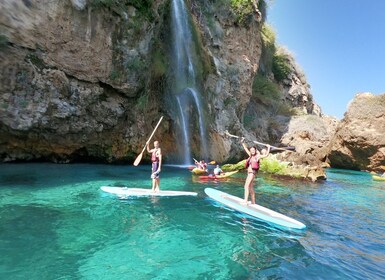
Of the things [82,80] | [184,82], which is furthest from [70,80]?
[184,82]

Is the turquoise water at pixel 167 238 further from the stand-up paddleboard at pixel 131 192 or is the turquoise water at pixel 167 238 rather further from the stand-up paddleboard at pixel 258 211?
the stand-up paddleboard at pixel 131 192

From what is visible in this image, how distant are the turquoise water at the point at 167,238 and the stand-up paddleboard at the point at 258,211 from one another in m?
0.25

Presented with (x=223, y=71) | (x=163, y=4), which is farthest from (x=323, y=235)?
(x=223, y=71)

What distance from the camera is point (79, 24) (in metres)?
15.7

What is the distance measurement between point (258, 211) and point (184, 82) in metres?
14.3

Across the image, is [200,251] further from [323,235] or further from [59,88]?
[59,88]

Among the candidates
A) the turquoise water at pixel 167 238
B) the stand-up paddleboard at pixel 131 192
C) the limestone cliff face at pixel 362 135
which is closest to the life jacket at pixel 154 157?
the stand-up paddleboard at pixel 131 192

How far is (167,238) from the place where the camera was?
733 centimetres

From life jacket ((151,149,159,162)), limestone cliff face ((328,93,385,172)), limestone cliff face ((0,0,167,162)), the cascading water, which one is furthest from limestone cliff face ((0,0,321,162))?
limestone cliff face ((328,93,385,172))

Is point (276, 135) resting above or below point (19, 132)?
above

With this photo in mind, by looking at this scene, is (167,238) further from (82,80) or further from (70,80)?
(82,80)

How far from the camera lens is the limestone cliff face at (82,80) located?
569 inches

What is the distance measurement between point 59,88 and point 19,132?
105 inches

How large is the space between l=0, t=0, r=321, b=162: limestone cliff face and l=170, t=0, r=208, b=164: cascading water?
774mm
